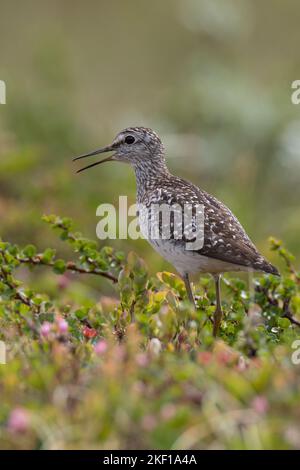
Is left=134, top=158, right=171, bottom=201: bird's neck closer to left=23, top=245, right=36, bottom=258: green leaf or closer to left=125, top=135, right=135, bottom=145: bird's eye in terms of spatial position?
left=125, top=135, right=135, bottom=145: bird's eye

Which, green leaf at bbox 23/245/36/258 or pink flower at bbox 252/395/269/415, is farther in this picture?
green leaf at bbox 23/245/36/258

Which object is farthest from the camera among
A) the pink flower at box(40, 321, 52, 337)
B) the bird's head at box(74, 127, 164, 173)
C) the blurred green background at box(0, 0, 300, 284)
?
the blurred green background at box(0, 0, 300, 284)

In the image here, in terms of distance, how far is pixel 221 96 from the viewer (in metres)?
14.2

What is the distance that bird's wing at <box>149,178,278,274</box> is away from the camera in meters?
5.82

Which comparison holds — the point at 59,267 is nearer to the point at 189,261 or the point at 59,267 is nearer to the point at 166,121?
the point at 189,261

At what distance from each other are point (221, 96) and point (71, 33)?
7.80m

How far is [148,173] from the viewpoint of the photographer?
290 inches

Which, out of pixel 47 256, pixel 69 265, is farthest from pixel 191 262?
pixel 47 256

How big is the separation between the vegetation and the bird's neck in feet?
6.27

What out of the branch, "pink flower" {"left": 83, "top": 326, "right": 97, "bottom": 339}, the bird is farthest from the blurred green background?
"pink flower" {"left": 83, "top": 326, "right": 97, "bottom": 339}

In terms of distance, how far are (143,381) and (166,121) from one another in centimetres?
1021

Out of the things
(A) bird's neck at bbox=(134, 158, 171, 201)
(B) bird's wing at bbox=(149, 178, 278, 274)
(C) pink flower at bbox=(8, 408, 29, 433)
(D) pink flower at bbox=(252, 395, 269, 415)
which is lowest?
(C) pink flower at bbox=(8, 408, 29, 433)
